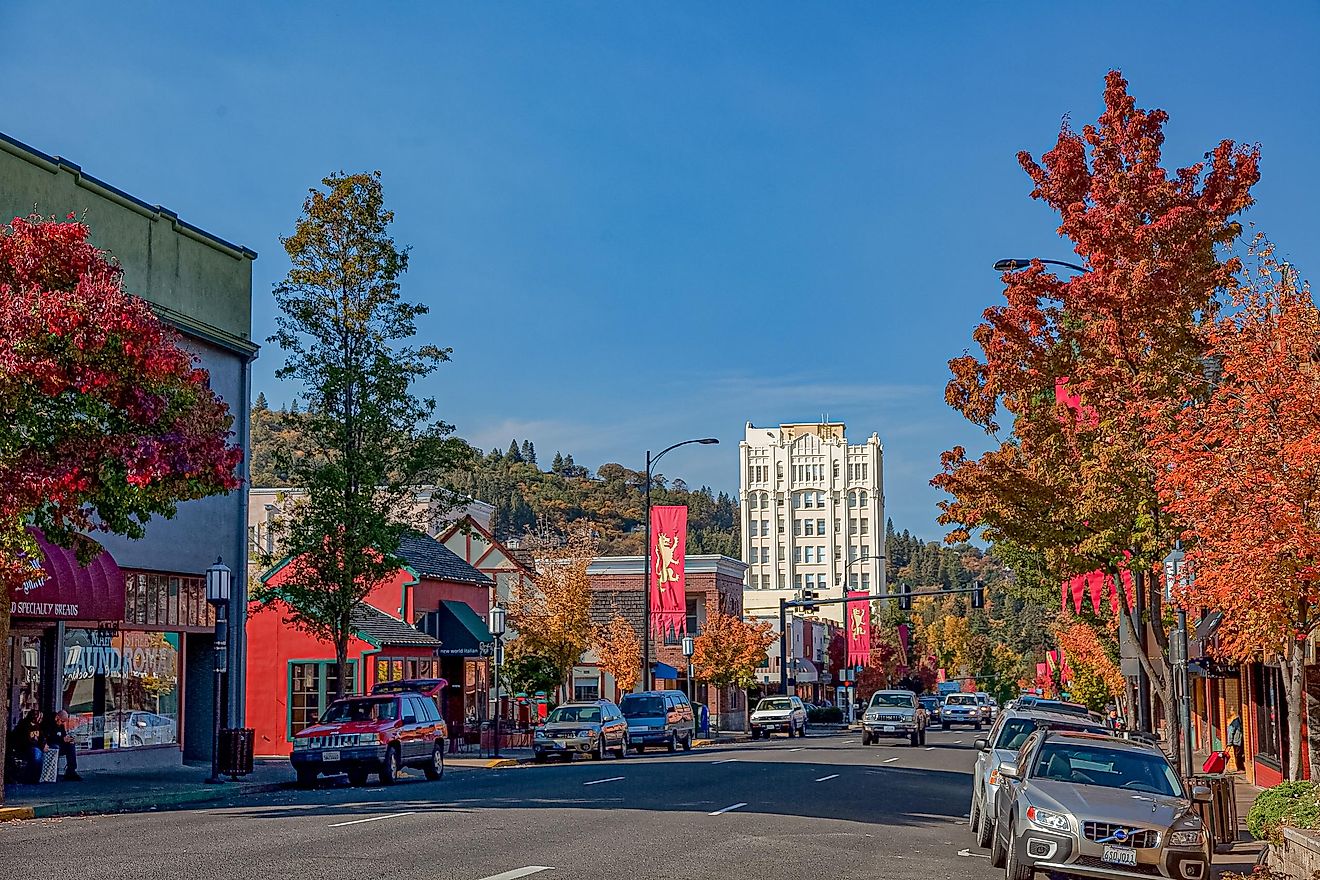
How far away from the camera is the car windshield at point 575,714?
39406 mm

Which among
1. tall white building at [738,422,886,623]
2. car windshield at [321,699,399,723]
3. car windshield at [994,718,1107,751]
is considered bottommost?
car windshield at [321,699,399,723]

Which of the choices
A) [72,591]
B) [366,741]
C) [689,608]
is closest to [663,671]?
[689,608]

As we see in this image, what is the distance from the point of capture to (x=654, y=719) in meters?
45.2

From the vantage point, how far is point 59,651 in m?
27.5

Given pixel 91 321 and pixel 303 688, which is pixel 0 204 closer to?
pixel 91 321

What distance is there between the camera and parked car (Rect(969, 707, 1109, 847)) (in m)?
17.0

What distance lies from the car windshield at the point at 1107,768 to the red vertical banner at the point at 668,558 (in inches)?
1269

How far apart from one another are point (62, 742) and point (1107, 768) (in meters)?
19.1

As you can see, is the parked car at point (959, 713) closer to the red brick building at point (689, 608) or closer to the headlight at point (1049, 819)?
the red brick building at point (689, 608)

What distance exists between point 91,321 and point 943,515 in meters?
14.9

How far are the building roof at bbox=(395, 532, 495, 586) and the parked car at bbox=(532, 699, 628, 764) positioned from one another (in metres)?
8.58

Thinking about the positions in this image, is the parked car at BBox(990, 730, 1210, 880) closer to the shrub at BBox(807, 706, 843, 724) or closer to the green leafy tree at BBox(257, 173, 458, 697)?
the green leafy tree at BBox(257, 173, 458, 697)

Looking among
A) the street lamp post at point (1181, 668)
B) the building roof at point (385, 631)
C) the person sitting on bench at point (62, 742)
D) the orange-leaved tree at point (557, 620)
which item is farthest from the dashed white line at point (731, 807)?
the orange-leaved tree at point (557, 620)

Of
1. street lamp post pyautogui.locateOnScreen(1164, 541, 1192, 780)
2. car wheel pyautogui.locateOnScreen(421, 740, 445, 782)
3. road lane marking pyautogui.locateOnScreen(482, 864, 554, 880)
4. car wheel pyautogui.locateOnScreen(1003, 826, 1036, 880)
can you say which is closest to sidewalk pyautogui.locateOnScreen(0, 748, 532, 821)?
car wheel pyautogui.locateOnScreen(421, 740, 445, 782)
